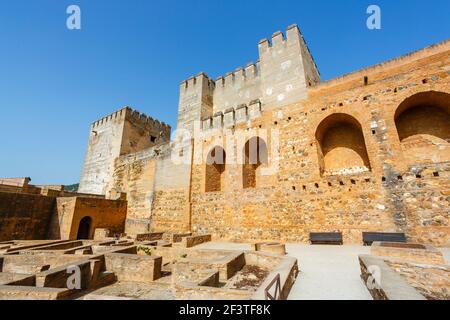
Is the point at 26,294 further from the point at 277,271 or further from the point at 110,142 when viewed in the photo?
the point at 110,142

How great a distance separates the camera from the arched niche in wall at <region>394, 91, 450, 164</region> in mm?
8250

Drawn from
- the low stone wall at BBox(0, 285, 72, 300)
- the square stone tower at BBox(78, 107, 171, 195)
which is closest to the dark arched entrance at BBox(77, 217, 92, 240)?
the square stone tower at BBox(78, 107, 171, 195)

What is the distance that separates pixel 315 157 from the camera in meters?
9.73

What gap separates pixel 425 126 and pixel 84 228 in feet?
61.1

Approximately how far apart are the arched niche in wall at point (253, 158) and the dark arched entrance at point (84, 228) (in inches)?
406

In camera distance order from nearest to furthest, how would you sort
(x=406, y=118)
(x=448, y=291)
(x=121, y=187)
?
(x=448, y=291) < (x=406, y=118) < (x=121, y=187)

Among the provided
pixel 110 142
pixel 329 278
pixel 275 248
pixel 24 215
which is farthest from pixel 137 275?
pixel 110 142

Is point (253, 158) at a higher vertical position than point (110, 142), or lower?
lower

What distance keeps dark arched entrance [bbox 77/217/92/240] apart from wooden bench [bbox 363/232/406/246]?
14678 millimetres

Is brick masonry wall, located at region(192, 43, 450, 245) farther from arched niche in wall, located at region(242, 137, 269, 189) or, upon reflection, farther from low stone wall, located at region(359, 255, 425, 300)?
low stone wall, located at region(359, 255, 425, 300)

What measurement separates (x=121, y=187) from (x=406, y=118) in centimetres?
1908
